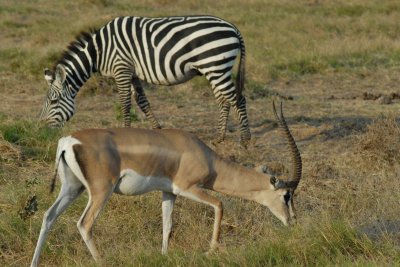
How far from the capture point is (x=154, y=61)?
1018cm

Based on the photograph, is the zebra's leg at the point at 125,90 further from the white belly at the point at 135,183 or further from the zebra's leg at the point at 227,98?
the white belly at the point at 135,183

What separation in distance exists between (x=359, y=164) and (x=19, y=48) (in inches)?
381

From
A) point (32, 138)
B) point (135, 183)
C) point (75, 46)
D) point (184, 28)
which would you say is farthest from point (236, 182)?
point (75, 46)

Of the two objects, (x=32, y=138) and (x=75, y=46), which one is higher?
(x=75, y=46)

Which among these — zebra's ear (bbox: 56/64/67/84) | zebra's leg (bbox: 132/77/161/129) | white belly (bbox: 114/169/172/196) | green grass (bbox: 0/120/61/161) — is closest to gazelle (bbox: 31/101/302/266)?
white belly (bbox: 114/169/172/196)

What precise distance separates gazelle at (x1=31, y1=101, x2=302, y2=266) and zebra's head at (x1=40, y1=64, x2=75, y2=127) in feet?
13.8

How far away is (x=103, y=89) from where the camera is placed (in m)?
12.7

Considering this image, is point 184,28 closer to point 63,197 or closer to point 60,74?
point 60,74

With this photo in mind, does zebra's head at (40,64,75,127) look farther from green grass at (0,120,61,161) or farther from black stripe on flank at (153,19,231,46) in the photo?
black stripe on flank at (153,19,231,46)

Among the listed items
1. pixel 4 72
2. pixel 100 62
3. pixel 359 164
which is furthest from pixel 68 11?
pixel 359 164

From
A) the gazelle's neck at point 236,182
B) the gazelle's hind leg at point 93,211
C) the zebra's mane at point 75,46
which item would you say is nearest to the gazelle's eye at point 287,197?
the gazelle's neck at point 236,182

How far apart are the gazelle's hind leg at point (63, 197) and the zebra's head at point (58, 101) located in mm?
4399

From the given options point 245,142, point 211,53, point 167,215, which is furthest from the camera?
point 211,53

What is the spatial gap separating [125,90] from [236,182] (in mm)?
4193
